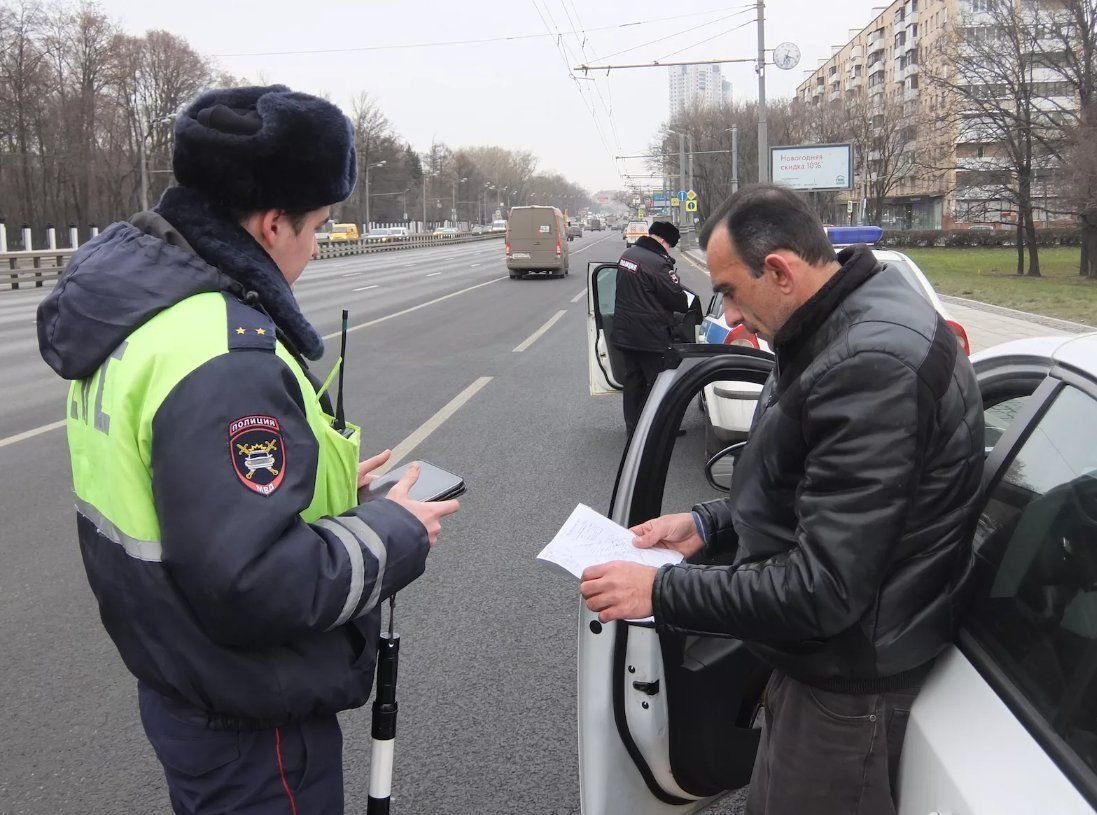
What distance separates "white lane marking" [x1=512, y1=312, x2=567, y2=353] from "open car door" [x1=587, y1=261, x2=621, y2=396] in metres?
5.42

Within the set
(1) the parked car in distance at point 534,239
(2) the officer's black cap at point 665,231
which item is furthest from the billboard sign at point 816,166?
(2) the officer's black cap at point 665,231

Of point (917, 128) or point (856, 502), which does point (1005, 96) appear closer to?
point (917, 128)

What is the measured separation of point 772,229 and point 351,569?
1.02 metres

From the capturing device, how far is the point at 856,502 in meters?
1.63

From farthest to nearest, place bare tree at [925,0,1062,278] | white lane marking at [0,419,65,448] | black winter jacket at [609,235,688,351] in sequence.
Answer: bare tree at [925,0,1062,278]
white lane marking at [0,419,65,448]
black winter jacket at [609,235,688,351]

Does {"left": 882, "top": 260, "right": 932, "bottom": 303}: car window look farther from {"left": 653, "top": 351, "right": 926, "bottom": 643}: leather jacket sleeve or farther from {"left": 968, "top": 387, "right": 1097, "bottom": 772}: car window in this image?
{"left": 653, "top": 351, "right": 926, "bottom": 643}: leather jacket sleeve

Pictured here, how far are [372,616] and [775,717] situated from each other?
33.1 inches

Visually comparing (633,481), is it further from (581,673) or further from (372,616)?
(372,616)

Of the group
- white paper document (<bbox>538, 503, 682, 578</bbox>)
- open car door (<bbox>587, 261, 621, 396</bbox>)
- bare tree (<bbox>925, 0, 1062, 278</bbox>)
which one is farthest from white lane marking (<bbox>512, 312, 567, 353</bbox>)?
bare tree (<bbox>925, 0, 1062, 278</bbox>)

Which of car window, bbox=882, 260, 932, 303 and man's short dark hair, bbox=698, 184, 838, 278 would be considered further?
car window, bbox=882, 260, 932, 303

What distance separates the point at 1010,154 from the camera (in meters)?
34.8

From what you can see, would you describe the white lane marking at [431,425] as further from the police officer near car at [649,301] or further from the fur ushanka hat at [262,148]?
the fur ushanka hat at [262,148]

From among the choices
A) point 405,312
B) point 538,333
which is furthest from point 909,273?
point 405,312

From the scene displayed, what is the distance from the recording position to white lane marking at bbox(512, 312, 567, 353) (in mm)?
15117
